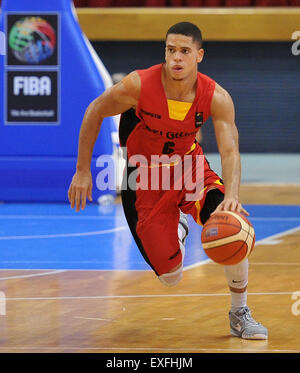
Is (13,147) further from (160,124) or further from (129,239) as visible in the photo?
(160,124)

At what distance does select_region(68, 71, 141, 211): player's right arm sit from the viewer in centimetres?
506

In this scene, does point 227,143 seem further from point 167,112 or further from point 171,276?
point 171,276

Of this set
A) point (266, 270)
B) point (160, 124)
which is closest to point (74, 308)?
point (160, 124)

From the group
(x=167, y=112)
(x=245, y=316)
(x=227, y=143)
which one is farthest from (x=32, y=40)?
(x=245, y=316)

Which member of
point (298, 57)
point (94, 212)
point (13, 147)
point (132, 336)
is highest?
point (298, 57)

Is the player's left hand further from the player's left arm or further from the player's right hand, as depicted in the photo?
the player's right hand

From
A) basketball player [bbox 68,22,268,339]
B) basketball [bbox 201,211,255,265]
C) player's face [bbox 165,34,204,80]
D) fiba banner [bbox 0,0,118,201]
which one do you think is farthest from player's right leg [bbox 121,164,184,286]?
fiba banner [bbox 0,0,118,201]

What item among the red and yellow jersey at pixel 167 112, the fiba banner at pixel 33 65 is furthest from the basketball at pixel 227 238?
the fiba banner at pixel 33 65

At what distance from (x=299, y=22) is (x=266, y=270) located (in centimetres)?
1028

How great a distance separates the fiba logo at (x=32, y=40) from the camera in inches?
434

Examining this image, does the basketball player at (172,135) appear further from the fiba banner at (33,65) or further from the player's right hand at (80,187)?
the fiba banner at (33,65)

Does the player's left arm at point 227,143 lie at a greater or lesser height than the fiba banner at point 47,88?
lesser

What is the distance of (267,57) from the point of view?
17.8 m

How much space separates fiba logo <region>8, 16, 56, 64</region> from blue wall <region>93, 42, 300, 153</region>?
22.8 ft
